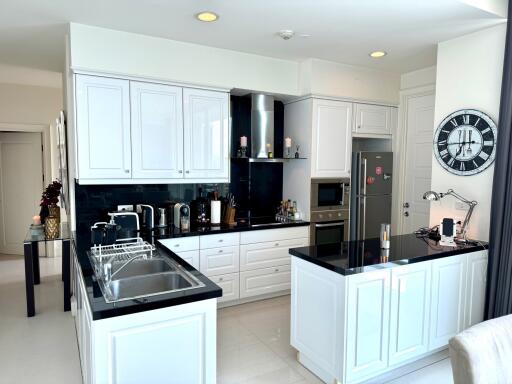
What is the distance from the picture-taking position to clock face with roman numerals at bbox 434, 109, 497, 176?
9.77 ft

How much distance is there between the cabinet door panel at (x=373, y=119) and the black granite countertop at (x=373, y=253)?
179cm

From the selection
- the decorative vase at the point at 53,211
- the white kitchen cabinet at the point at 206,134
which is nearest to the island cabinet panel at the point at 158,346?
the white kitchen cabinet at the point at 206,134

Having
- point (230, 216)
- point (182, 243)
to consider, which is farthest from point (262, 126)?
point (182, 243)

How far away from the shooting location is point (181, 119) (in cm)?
356

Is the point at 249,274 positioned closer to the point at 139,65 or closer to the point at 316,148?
the point at 316,148

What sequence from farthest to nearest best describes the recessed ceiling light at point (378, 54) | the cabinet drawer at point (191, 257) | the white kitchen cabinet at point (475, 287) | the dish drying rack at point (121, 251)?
the recessed ceiling light at point (378, 54) < the cabinet drawer at point (191, 257) < the white kitchen cabinet at point (475, 287) < the dish drying rack at point (121, 251)

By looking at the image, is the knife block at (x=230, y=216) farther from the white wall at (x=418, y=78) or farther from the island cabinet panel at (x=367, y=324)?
the white wall at (x=418, y=78)

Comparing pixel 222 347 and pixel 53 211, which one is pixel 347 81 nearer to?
pixel 222 347

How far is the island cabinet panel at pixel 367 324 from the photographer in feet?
7.29

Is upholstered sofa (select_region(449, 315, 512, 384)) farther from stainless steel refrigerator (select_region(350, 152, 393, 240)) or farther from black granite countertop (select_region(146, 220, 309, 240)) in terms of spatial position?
stainless steel refrigerator (select_region(350, 152, 393, 240))

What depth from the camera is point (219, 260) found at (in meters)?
3.63

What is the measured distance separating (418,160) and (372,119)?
0.76 m

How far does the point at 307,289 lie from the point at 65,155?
3.00 meters

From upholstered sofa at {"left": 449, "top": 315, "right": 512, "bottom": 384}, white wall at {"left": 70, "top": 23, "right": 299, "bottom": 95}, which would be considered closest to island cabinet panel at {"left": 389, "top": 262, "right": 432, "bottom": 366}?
upholstered sofa at {"left": 449, "top": 315, "right": 512, "bottom": 384}
